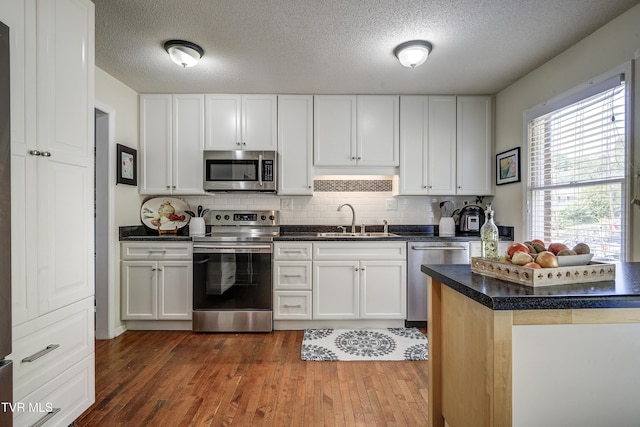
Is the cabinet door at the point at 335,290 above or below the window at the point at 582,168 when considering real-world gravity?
below

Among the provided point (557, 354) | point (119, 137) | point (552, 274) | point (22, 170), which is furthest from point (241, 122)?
point (557, 354)

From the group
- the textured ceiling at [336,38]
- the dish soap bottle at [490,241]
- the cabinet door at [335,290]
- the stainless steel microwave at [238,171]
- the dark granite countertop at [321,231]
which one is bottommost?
the cabinet door at [335,290]

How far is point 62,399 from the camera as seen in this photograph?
151 cm

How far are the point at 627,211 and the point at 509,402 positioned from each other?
1.71 meters

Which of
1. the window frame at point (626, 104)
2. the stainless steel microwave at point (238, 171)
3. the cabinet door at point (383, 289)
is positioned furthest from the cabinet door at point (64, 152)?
the window frame at point (626, 104)

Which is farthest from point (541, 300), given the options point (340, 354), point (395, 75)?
point (395, 75)

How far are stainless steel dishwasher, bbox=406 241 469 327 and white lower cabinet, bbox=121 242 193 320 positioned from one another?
84.4 inches

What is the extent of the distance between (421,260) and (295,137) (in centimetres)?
181

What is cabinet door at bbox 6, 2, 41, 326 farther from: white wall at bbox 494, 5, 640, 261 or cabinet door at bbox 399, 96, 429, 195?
white wall at bbox 494, 5, 640, 261

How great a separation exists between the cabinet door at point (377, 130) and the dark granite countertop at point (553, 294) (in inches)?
90.7

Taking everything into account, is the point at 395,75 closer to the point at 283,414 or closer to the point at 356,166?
the point at 356,166

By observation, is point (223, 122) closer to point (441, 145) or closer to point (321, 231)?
point (321, 231)

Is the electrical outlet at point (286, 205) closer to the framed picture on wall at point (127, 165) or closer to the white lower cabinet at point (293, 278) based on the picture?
the white lower cabinet at point (293, 278)

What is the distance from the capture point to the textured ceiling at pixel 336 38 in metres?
1.87
